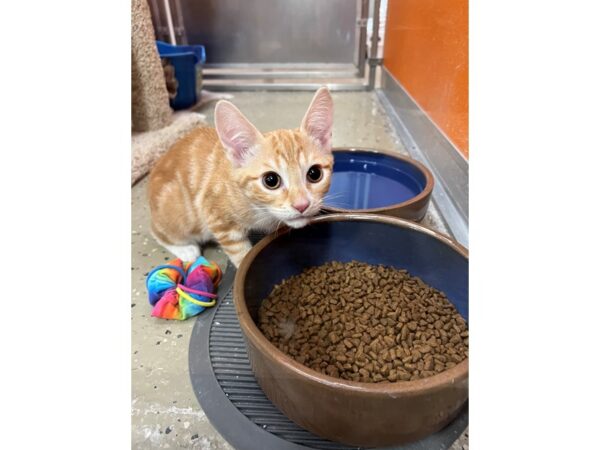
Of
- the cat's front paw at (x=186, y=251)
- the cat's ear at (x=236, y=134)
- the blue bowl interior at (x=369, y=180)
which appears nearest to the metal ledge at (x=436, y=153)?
the blue bowl interior at (x=369, y=180)

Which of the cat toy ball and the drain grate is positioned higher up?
the cat toy ball

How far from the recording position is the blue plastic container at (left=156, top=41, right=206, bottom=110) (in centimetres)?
192

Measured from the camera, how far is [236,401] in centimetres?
76

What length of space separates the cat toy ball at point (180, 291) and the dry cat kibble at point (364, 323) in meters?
0.18

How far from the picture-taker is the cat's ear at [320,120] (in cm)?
85

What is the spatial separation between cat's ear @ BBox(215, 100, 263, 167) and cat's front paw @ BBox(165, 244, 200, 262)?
15.6 inches

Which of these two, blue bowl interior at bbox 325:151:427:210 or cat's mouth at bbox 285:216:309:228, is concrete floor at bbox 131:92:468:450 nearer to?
blue bowl interior at bbox 325:151:427:210

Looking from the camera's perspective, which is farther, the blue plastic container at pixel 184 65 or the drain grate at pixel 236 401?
the blue plastic container at pixel 184 65

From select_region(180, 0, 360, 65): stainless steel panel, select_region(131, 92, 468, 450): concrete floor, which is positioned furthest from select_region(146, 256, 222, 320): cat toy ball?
select_region(180, 0, 360, 65): stainless steel panel

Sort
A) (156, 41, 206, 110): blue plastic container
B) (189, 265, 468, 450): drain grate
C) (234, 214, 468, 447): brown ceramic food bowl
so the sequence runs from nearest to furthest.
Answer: (234, 214, 468, 447): brown ceramic food bowl → (189, 265, 468, 450): drain grate → (156, 41, 206, 110): blue plastic container

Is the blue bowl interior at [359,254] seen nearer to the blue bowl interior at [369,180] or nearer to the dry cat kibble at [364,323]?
the dry cat kibble at [364,323]

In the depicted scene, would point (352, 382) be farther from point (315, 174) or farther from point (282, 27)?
point (282, 27)

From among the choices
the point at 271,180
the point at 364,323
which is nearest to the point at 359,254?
the point at 364,323
